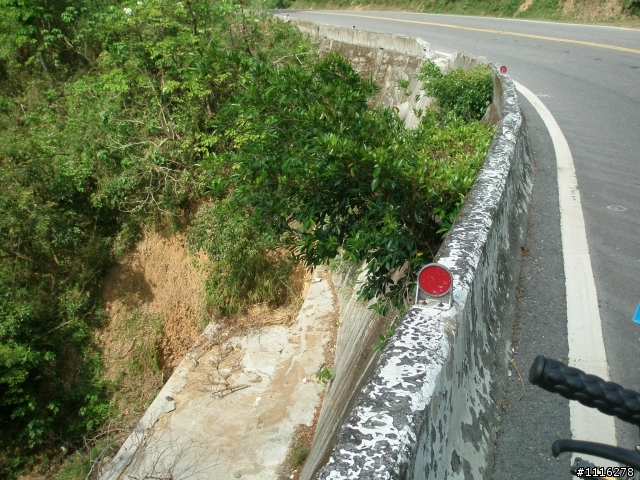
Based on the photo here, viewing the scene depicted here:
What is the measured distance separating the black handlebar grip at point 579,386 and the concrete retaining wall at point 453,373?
23.8 inches

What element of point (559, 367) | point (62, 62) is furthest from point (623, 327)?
point (62, 62)

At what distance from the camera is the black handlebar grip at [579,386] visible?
1364 mm

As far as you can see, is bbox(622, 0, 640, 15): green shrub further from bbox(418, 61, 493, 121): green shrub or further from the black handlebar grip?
the black handlebar grip

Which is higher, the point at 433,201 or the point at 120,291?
the point at 433,201

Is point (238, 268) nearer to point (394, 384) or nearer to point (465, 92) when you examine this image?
point (465, 92)

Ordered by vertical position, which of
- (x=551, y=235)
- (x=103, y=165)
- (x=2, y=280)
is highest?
(x=551, y=235)

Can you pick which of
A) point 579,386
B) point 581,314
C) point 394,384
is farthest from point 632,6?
point 579,386

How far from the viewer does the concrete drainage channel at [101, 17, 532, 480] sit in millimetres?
1973

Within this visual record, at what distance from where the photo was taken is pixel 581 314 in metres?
3.91

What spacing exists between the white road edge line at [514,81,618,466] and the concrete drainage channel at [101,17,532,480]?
0.40 meters

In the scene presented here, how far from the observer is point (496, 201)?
3.91m

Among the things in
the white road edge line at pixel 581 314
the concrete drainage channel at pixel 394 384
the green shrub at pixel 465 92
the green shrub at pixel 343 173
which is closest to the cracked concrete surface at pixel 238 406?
the concrete drainage channel at pixel 394 384

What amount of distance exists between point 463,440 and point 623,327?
1.87 meters

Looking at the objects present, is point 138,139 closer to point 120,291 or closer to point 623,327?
point 120,291
